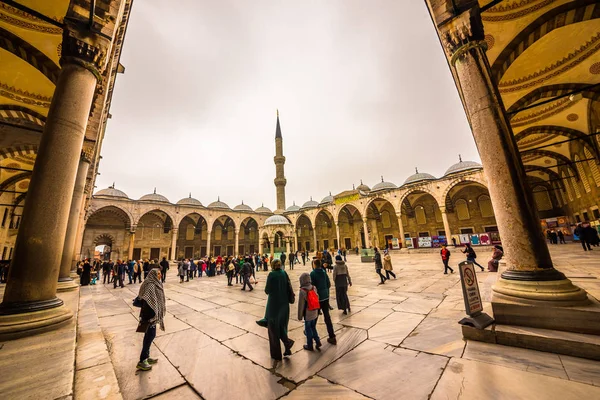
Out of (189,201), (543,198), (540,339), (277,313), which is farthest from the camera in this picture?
(189,201)

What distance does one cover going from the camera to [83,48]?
4.18 m

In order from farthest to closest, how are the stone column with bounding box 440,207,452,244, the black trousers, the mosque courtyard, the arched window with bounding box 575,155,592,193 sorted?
1. the stone column with bounding box 440,207,452,244
2. the arched window with bounding box 575,155,592,193
3. the black trousers
4. the mosque courtyard

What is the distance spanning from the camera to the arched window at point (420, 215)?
27.0m

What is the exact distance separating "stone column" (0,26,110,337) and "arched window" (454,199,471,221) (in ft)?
98.2

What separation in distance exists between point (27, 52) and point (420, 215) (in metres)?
30.6

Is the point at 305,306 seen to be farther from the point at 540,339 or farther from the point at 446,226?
the point at 446,226

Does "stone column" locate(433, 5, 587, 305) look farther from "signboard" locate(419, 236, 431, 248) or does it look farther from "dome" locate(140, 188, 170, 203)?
"dome" locate(140, 188, 170, 203)

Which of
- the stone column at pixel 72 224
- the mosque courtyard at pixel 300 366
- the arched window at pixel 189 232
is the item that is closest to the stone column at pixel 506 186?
the mosque courtyard at pixel 300 366

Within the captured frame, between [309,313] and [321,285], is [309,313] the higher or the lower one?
the lower one

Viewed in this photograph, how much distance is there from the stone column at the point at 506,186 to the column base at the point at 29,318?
6.32 meters

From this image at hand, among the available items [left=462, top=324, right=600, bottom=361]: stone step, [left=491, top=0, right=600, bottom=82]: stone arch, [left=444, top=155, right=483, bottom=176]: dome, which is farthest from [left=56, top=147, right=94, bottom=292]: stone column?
[left=444, top=155, right=483, bottom=176]: dome

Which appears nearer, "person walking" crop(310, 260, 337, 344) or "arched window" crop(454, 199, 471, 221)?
"person walking" crop(310, 260, 337, 344)

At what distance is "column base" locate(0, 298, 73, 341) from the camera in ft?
9.59

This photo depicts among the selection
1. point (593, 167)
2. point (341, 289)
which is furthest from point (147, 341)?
point (593, 167)
